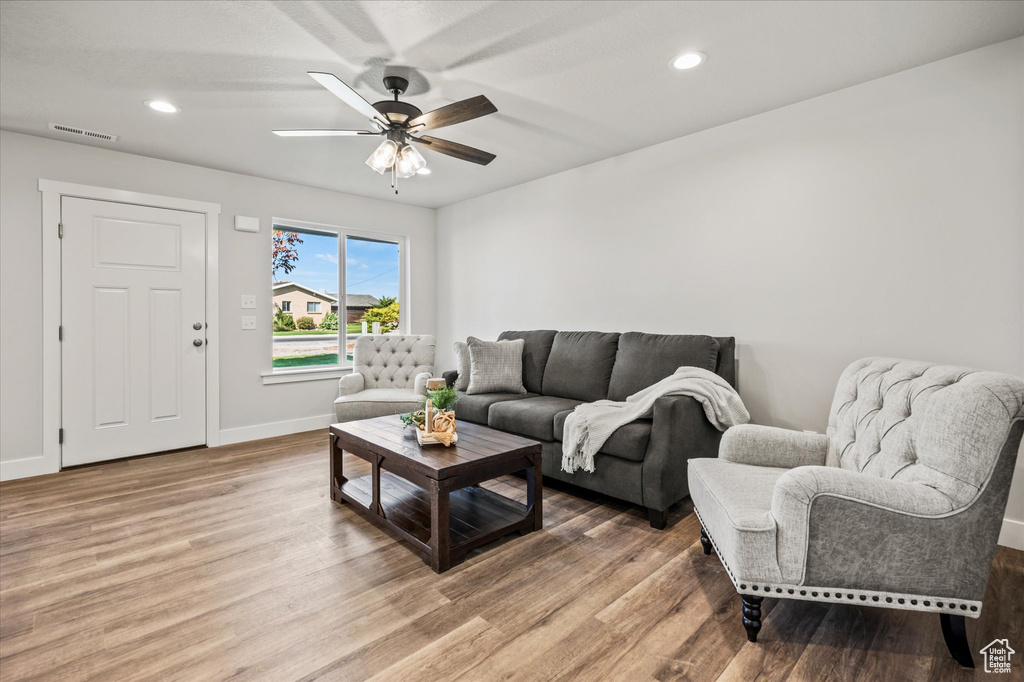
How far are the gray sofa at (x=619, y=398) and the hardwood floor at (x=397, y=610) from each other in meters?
0.24

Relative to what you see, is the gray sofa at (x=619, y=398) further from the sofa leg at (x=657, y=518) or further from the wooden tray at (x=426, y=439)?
the wooden tray at (x=426, y=439)

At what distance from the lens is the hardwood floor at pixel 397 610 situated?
1510 mm

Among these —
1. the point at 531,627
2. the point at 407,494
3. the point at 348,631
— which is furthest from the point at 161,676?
the point at 407,494

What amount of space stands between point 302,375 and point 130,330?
1.43 metres

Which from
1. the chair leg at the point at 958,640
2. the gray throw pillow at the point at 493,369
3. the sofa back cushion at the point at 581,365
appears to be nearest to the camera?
the chair leg at the point at 958,640

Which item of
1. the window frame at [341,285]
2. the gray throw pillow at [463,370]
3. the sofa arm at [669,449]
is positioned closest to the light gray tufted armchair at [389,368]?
the gray throw pillow at [463,370]

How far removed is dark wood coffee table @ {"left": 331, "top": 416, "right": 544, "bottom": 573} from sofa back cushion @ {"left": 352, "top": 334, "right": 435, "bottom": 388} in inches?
63.0

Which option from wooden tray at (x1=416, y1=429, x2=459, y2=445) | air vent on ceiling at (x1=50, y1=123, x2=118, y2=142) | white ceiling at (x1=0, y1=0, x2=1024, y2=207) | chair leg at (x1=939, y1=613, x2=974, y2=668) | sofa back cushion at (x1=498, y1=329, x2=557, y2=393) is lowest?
chair leg at (x1=939, y1=613, x2=974, y2=668)

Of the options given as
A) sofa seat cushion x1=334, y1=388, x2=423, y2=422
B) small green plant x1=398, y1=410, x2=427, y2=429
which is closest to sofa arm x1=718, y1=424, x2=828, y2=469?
small green plant x1=398, y1=410, x2=427, y2=429

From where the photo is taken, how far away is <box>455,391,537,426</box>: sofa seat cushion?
354 cm

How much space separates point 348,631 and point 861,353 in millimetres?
2930

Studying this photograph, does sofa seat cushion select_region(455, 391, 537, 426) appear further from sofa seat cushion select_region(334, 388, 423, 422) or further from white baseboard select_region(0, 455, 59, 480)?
white baseboard select_region(0, 455, 59, 480)

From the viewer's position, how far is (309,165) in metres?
4.02

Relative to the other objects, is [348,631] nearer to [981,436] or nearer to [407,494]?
[407,494]
